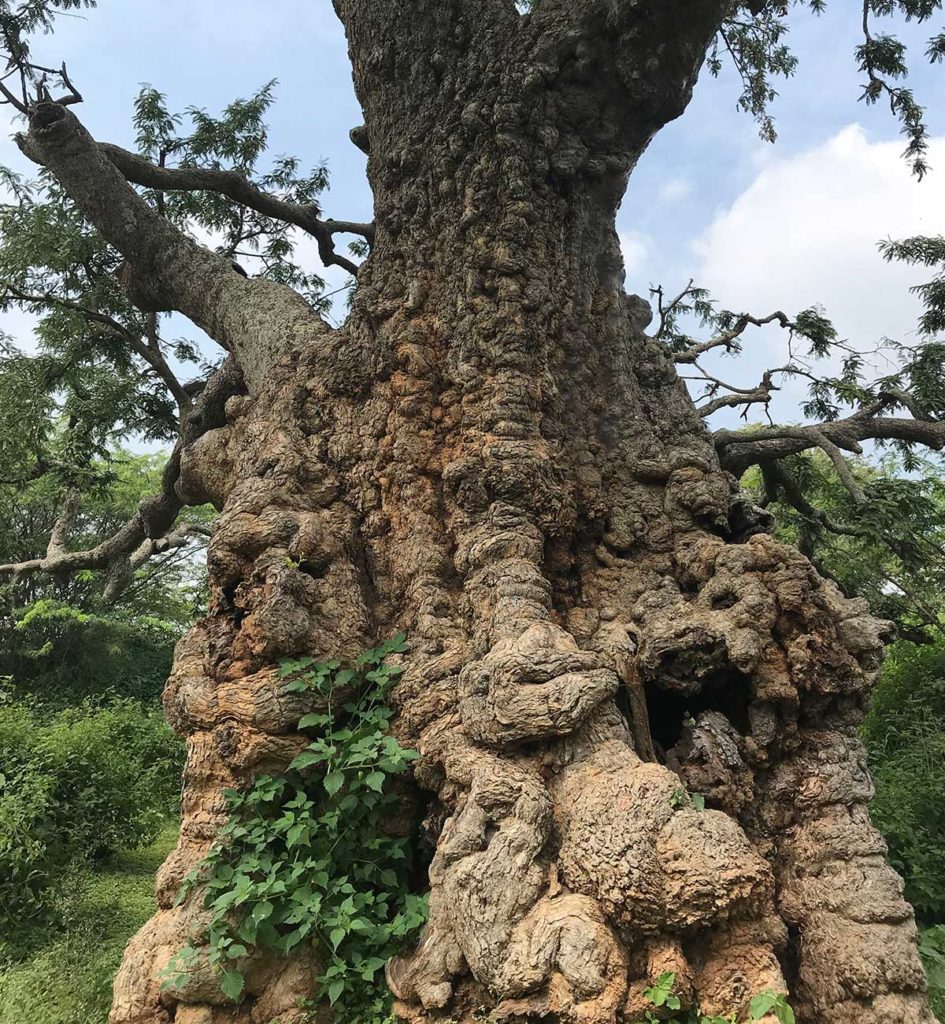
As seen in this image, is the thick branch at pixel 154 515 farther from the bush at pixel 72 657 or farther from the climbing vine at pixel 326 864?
the bush at pixel 72 657

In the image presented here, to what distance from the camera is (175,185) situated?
627 cm

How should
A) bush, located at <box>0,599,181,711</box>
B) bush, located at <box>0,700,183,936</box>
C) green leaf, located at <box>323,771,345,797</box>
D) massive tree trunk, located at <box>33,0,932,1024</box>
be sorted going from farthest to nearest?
bush, located at <box>0,599,181,711</box> → bush, located at <box>0,700,183,936</box> → green leaf, located at <box>323,771,345,797</box> → massive tree trunk, located at <box>33,0,932,1024</box>

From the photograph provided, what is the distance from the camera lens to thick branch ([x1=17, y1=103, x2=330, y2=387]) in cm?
484

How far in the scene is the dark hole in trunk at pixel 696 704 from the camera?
2881mm

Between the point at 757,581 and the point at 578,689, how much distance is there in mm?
954

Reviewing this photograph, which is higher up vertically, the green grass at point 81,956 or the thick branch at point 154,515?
the thick branch at point 154,515

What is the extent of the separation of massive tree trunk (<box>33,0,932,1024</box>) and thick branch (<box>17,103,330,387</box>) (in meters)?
0.07

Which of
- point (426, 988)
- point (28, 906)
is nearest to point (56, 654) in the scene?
point (28, 906)

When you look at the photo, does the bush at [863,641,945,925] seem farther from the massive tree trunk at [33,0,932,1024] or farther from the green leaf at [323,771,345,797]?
the green leaf at [323,771,345,797]

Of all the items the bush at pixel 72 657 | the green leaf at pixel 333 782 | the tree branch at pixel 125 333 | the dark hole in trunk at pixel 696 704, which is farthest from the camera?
the bush at pixel 72 657

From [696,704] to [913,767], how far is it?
3339 mm

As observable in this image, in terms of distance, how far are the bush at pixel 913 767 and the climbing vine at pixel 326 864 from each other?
9.00ft

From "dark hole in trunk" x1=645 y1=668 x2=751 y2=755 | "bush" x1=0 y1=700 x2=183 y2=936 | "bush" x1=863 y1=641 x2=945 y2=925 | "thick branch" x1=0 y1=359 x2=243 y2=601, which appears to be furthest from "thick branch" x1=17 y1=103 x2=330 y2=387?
"bush" x1=863 y1=641 x2=945 y2=925

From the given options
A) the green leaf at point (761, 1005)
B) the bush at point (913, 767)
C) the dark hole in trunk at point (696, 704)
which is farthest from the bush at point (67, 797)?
the bush at point (913, 767)
